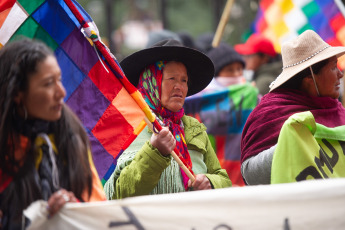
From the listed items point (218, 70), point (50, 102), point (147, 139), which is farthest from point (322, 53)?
point (218, 70)

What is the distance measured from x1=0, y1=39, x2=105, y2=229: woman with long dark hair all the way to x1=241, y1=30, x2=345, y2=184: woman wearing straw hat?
55.8 inches

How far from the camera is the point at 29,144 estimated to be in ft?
9.61

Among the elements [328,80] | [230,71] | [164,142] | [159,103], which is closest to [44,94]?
[164,142]

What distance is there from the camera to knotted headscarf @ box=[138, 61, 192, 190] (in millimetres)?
4188

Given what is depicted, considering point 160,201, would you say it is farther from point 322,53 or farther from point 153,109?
point 322,53

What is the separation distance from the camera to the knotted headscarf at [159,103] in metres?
4.19

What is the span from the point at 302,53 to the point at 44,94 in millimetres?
1981

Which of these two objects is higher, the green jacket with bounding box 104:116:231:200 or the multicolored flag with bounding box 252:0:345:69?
the multicolored flag with bounding box 252:0:345:69

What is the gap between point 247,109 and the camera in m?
6.73

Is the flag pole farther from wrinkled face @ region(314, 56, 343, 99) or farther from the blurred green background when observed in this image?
the blurred green background

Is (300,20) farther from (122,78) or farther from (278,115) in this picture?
(122,78)

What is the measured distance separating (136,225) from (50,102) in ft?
2.11

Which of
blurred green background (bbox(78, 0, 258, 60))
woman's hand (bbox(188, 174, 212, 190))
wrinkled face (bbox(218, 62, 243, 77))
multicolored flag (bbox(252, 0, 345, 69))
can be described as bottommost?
woman's hand (bbox(188, 174, 212, 190))

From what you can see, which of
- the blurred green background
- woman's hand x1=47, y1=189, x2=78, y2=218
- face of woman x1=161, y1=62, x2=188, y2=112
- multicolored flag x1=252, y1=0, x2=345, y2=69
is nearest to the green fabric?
face of woman x1=161, y1=62, x2=188, y2=112
